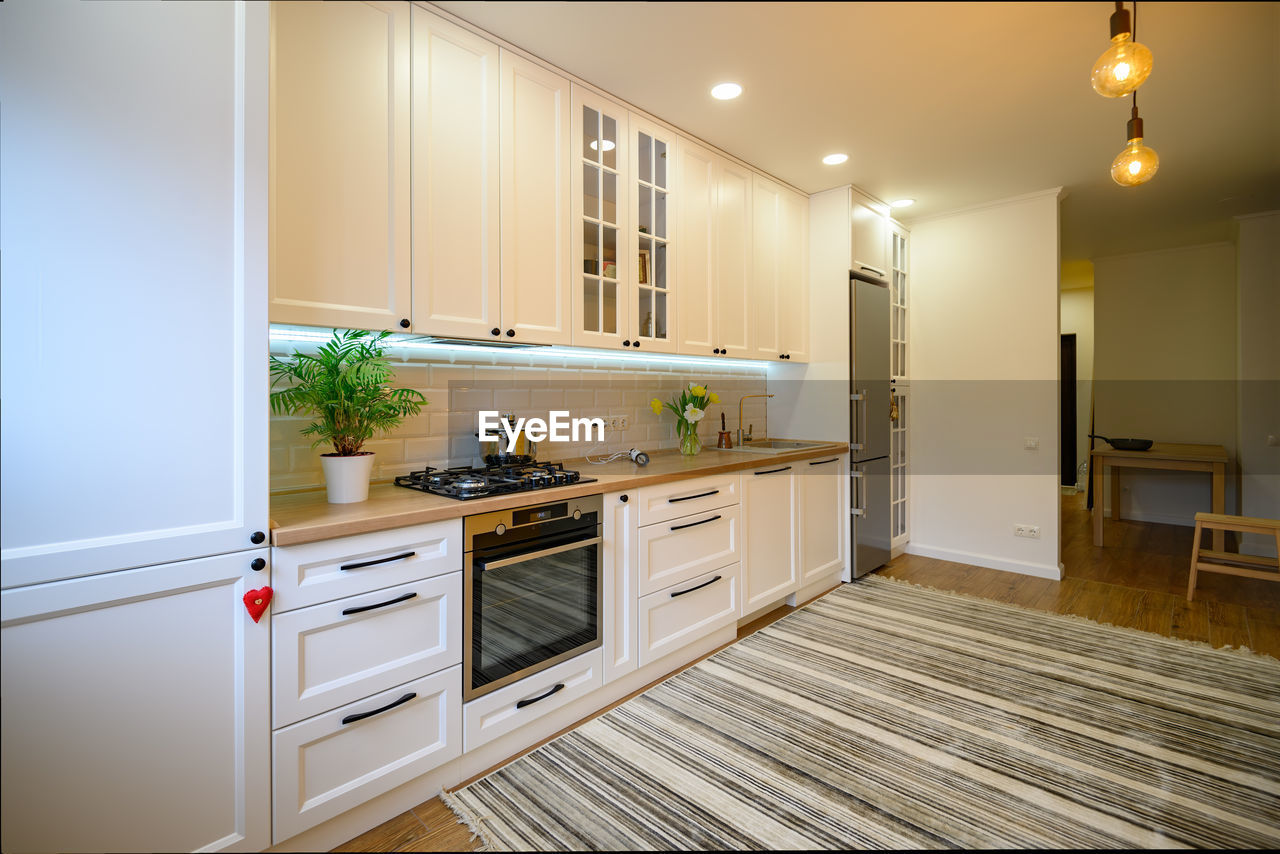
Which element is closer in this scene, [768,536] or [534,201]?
[534,201]

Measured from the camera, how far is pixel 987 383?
3928 millimetres

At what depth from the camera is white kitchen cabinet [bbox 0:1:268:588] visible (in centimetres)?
107

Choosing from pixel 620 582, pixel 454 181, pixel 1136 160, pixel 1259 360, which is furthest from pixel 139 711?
pixel 1259 360

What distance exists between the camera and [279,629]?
4.47 feet

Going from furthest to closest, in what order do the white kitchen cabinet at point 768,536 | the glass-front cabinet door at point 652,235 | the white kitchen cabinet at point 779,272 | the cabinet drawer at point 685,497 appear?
the white kitchen cabinet at point 779,272 < the white kitchen cabinet at point 768,536 < the glass-front cabinet door at point 652,235 < the cabinet drawer at point 685,497

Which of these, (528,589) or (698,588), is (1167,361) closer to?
(698,588)

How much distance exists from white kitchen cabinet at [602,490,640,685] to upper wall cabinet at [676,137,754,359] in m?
1.00

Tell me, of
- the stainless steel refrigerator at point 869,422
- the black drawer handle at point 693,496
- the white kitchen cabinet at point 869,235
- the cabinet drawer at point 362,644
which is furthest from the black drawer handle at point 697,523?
the white kitchen cabinet at point 869,235

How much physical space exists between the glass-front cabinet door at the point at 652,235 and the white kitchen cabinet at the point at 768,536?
82 cm

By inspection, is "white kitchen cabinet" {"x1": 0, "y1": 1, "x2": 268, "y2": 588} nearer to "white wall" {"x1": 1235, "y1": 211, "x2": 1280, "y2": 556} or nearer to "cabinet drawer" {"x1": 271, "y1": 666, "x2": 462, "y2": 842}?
"cabinet drawer" {"x1": 271, "y1": 666, "x2": 462, "y2": 842}

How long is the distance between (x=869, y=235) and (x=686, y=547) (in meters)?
2.54

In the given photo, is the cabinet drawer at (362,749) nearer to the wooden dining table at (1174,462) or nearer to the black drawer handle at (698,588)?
the black drawer handle at (698,588)

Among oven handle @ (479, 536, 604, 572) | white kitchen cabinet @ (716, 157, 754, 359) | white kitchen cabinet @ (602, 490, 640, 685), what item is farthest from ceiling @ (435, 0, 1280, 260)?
white kitchen cabinet @ (602, 490, 640, 685)

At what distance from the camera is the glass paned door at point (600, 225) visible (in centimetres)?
235
